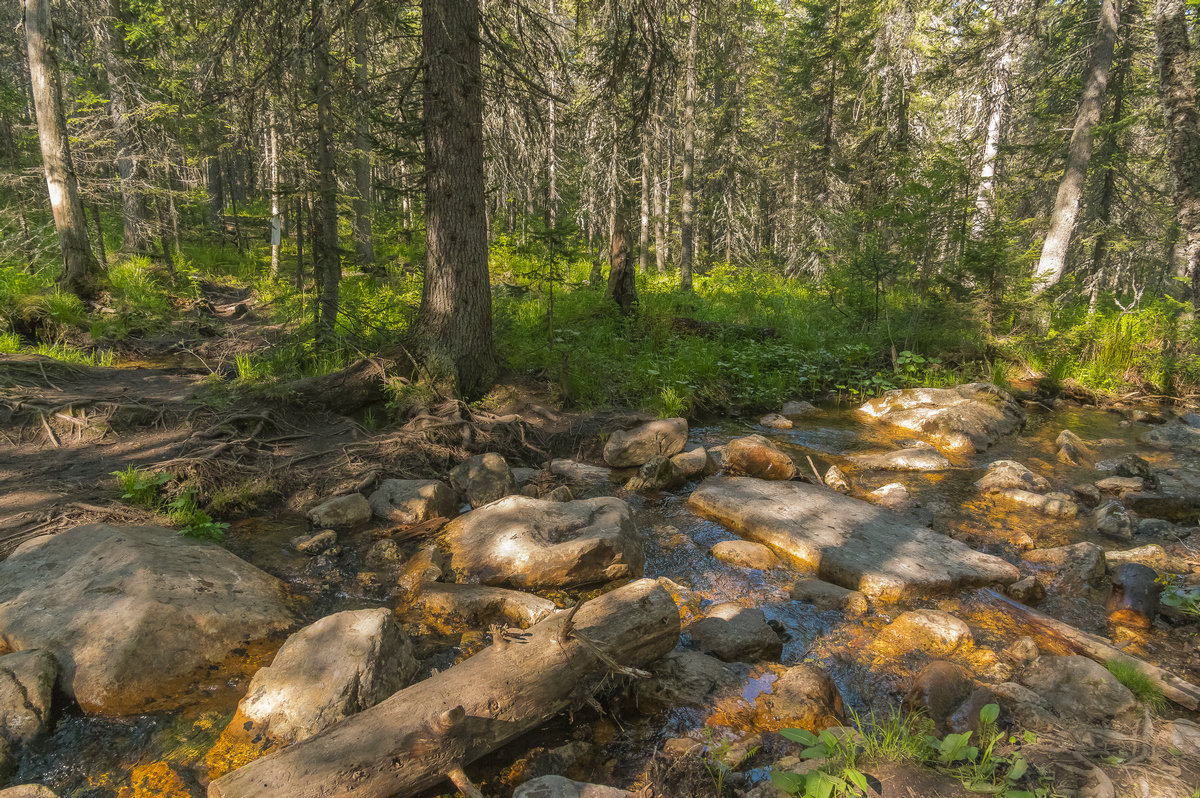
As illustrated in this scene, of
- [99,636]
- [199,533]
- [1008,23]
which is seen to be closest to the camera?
[99,636]

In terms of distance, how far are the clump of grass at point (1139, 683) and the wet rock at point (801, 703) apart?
5.19 feet

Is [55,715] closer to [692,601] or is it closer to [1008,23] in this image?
[692,601]

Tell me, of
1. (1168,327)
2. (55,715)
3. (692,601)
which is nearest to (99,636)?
(55,715)

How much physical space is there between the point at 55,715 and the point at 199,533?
6.49ft

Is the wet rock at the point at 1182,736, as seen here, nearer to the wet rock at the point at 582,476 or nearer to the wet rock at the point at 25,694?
the wet rock at the point at 582,476

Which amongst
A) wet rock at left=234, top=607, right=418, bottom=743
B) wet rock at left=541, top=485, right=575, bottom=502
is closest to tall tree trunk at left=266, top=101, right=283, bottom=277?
wet rock at left=541, top=485, right=575, bottom=502

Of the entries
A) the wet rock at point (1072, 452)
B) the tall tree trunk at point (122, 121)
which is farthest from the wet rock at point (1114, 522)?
the tall tree trunk at point (122, 121)

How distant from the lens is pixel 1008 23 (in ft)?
40.3

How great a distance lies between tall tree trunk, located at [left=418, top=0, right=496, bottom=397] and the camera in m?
6.73

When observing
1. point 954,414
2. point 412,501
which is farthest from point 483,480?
point 954,414

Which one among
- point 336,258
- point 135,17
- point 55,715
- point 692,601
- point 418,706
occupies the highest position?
point 135,17

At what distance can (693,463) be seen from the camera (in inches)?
270

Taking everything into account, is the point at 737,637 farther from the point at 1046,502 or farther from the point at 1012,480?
the point at 1012,480

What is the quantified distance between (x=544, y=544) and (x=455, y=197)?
4625 mm
